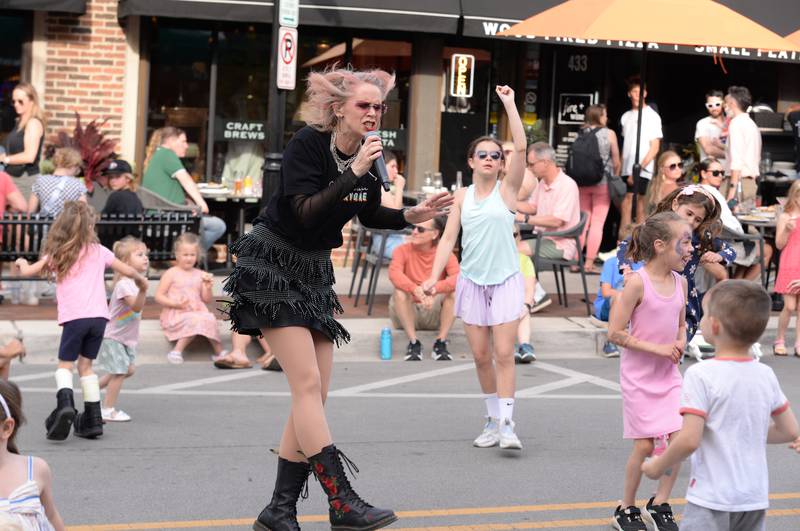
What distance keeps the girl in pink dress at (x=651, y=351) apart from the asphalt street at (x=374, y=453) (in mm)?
318

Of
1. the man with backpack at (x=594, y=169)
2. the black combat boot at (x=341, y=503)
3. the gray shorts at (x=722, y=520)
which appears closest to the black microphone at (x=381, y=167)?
the black combat boot at (x=341, y=503)

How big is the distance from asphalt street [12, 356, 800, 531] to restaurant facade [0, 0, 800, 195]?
541 cm

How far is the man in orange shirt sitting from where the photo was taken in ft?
36.8

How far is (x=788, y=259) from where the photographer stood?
39.8 ft

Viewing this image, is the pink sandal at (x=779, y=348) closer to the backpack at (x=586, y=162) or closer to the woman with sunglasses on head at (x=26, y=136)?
the backpack at (x=586, y=162)

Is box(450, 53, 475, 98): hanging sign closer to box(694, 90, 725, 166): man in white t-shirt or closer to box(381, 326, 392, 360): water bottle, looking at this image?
box(694, 90, 725, 166): man in white t-shirt

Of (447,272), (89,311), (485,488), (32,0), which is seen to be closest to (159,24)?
(32,0)

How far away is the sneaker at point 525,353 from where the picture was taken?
11062mm

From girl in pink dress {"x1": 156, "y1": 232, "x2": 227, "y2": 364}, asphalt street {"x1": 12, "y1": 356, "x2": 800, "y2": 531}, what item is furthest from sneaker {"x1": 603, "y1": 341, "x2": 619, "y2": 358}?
girl in pink dress {"x1": 156, "y1": 232, "x2": 227, "y2": 364}

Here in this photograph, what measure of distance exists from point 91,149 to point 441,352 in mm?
5006

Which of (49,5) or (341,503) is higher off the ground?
(49,5)

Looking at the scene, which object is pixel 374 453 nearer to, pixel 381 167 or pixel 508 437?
pixel 508 437

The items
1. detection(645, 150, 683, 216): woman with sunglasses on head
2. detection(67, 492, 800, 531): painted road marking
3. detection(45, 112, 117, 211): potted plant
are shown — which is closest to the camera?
detection(67, 492, 800, 531): painted road marking

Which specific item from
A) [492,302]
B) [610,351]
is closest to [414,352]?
[610,351]
